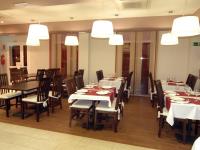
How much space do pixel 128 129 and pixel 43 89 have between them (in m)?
2.14

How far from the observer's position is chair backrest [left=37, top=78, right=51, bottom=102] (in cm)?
427

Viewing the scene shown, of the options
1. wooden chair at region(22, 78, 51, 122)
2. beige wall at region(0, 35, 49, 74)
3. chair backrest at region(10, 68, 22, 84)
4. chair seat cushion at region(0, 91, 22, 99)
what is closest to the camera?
wooden chair at region(22, 78, 51, 122)

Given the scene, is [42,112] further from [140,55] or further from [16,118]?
[140,55]

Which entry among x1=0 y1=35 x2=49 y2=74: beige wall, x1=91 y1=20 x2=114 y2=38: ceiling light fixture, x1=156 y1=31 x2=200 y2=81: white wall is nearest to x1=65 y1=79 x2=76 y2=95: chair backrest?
x1=91 y1=20 x2=114 y2=38: ceiling light fixture

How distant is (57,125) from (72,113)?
434 mm

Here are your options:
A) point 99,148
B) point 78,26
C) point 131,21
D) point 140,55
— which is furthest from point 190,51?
point 99,148

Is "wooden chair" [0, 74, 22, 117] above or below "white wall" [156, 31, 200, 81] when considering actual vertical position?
below

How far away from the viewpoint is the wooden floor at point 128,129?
337 cm

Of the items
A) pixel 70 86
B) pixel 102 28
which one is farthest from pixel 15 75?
pixel 102 28

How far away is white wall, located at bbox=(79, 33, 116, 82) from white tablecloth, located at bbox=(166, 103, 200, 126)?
169 inches

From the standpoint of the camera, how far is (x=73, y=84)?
14.6ft

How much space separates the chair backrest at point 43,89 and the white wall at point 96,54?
3.15m

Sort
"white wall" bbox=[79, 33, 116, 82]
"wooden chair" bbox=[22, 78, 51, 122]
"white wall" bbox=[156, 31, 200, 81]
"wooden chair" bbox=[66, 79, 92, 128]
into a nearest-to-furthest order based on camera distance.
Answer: "wooden chair" bbox=[66, 79, 92, 128] → "wooden chair" bbox=[22, 78, 51, 122] → "white wall" bbox=[156, 31, 200, 81] → "white wall" bbox=[79, 33, 116, 82]

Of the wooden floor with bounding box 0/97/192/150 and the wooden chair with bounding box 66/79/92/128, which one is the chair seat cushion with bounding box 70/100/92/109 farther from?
the wooden floor with bounding box 0/97/192/150
